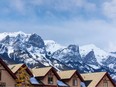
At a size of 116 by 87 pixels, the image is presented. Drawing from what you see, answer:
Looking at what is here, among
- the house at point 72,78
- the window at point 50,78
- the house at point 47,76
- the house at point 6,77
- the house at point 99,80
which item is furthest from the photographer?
the house at point 99,80

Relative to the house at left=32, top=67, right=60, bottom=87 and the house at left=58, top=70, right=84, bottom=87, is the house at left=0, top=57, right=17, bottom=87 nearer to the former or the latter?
the house at left=32, top=67, right=60, bottom=87

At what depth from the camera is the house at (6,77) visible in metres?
83.8

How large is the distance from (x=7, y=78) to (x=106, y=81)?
32.8 meters

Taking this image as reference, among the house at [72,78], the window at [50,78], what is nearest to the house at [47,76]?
the window at [50,78]

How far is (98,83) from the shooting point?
10481 cm

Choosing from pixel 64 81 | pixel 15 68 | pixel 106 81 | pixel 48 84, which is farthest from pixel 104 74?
pixel 15 68

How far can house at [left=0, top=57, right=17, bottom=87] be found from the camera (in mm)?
83812

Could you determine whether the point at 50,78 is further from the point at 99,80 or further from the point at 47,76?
the point at 99,80

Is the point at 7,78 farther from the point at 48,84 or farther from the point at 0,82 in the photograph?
the point at 48,84

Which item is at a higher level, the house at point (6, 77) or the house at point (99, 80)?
the house at point (6, 77)

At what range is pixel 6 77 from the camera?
278 ft

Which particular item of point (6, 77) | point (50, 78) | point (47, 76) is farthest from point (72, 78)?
point (6, 77)

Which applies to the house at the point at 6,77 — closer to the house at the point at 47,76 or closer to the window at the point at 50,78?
the house at the point at 47,76

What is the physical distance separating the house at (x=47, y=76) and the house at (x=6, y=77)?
8896mm
